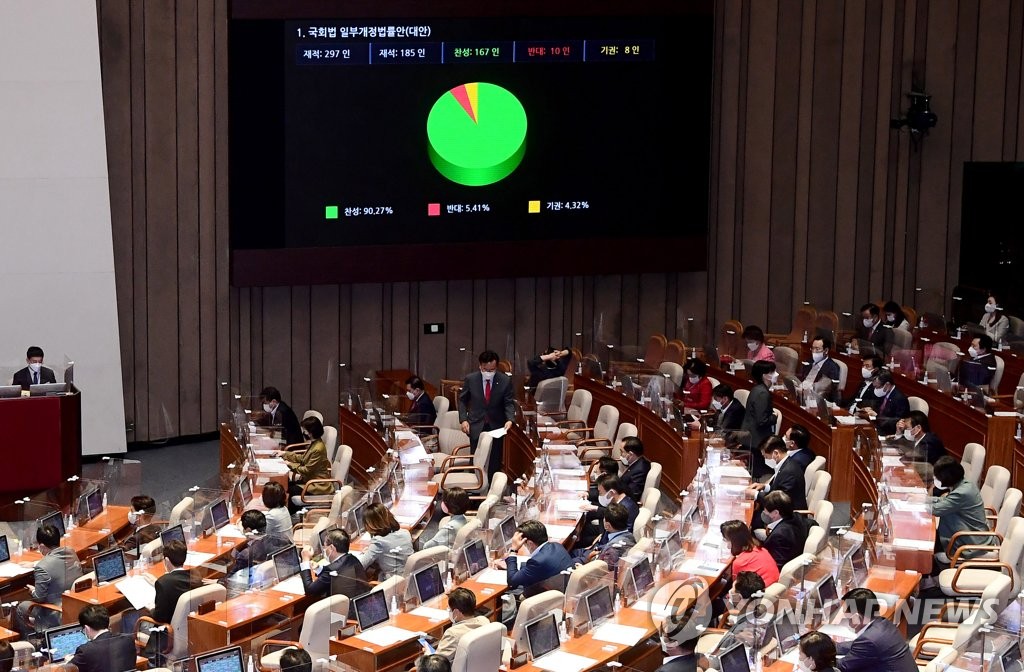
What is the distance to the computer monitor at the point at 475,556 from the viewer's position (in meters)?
9.00

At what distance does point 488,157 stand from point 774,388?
3637mm

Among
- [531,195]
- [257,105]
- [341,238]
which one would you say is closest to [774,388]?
[531,195]

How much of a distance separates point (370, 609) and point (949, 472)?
407cm

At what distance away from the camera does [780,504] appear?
919 centimetres

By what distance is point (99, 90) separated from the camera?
13430 mm

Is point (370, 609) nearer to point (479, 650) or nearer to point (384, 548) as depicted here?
point (384, 548)

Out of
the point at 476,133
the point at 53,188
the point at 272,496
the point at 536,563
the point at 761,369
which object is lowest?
the point at 536,563

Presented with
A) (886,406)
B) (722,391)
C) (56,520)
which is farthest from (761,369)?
(56,520)

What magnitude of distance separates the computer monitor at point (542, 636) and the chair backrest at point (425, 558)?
102 cm

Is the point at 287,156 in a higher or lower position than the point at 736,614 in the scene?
higher

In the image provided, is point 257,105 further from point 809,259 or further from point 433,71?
point 809,259

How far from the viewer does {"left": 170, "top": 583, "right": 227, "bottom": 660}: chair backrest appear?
319 inches

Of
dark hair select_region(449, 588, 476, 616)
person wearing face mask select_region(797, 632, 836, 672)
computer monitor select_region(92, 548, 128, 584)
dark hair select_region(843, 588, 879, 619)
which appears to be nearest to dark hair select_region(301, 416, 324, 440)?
computer monitor select_region(92, 548, 128, 584)

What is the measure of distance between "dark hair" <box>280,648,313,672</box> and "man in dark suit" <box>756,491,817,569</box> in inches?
134
